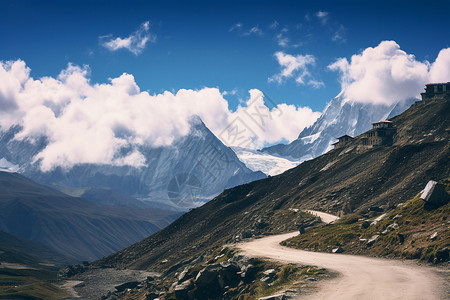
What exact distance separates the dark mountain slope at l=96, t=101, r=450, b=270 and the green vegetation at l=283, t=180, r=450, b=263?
115 ft

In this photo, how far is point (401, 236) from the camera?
5788cm

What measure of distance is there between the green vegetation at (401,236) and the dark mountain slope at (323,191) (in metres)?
35.1

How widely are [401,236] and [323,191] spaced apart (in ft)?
287

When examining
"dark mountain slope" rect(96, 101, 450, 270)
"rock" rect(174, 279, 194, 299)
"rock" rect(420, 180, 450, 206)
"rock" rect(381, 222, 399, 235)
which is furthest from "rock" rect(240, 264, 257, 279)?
Answer: "dark mountain slope" rect(96, 101, 450, 270)

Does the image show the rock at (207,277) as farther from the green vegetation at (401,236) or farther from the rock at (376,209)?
the rock at (376,209)

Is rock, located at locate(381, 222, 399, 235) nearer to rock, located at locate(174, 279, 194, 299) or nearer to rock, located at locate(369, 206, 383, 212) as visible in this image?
rock, located at locate(174, 279, 194, 299)

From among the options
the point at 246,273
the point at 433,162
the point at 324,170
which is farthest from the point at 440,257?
the point at 324,170

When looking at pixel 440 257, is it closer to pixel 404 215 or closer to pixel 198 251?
pixel 404 215

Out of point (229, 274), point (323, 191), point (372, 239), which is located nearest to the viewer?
point (229, 274)

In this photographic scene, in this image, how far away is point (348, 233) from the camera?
237ft

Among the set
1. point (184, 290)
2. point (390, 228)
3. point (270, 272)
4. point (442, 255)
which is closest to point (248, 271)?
point (270, 272)

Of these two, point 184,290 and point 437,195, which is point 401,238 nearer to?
point 437,195

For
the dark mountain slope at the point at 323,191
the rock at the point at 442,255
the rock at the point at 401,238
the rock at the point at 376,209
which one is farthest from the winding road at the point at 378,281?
the dark mountain slope at the point at 323,191

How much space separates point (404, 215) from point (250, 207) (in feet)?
365
